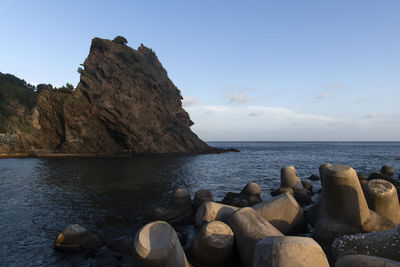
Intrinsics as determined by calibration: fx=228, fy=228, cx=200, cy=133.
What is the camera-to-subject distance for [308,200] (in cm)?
1419

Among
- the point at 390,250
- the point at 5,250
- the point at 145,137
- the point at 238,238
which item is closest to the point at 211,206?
the point at 238,238

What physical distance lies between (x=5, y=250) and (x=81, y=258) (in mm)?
3150

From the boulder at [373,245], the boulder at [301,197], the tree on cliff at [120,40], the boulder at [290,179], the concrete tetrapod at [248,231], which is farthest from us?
the tree on cliff at [120,40]

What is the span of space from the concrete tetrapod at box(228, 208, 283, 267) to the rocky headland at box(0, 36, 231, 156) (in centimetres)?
4620

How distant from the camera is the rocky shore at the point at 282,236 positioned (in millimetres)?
4234

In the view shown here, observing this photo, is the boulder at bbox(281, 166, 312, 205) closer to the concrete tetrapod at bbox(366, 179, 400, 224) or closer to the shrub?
the concrete tetrapod at bbox(366, 179, 400, 224)

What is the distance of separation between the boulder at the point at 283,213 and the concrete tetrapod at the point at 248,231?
1691 mm

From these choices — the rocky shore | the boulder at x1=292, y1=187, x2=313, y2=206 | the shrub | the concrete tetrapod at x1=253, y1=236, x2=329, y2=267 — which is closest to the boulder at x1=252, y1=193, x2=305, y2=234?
the rocky shore

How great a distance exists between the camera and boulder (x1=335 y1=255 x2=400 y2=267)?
358 centimetres

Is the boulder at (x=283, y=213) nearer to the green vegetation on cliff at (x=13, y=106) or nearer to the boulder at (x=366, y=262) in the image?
the boulder at (x=366, y=262)

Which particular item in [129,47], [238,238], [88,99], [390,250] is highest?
[129,47]

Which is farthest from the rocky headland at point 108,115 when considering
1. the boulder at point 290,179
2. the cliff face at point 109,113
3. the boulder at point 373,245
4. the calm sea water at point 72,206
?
the boulder at point 373,245

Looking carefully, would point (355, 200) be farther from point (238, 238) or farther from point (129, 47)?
point (129, 47)

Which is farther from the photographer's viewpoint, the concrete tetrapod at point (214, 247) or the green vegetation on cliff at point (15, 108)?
the green vegetation on cliff at point (15, 108)
